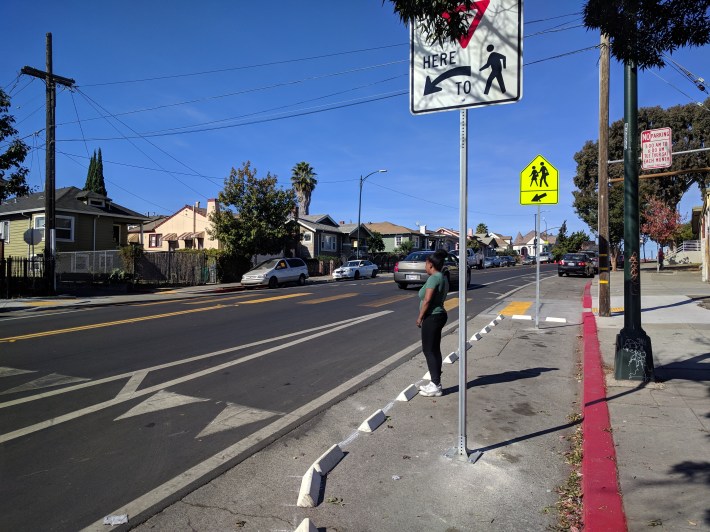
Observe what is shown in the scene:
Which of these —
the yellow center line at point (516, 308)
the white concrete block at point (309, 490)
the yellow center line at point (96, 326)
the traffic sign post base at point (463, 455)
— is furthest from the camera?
the yellow center line at point (516, 308)

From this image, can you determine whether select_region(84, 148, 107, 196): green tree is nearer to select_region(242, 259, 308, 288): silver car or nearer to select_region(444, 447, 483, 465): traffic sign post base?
select_region(242, 259, 308, 288): silver car

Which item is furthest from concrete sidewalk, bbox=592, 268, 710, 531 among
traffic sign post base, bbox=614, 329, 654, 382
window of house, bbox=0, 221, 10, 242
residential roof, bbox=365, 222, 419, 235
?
residential roof, bbox=365, 222, 419, 235

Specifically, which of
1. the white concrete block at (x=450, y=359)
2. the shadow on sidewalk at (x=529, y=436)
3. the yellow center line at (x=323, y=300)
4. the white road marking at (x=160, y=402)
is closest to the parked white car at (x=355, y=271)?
the yellow center line at (x=323, y=300)

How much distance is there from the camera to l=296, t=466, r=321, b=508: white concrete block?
3291mm

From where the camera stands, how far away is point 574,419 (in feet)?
16.3

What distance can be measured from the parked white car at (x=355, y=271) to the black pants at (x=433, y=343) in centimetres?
2921

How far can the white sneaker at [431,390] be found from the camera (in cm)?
572

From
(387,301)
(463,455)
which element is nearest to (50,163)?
(387,301)

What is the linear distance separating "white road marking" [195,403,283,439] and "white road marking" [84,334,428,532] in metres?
0.24

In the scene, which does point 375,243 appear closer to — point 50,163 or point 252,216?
point 252,216

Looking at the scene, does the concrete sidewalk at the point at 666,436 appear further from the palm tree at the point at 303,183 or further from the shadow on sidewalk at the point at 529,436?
the palm tree at the point at 303,183

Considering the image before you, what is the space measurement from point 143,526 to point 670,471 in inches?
148

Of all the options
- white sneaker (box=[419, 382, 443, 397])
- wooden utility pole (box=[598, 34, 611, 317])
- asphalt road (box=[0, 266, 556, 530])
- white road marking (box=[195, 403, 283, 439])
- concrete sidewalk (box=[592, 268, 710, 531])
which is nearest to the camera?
concrete sidewalk (box=[592, 268, 710, 531])

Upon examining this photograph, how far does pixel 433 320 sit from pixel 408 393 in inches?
36.2
